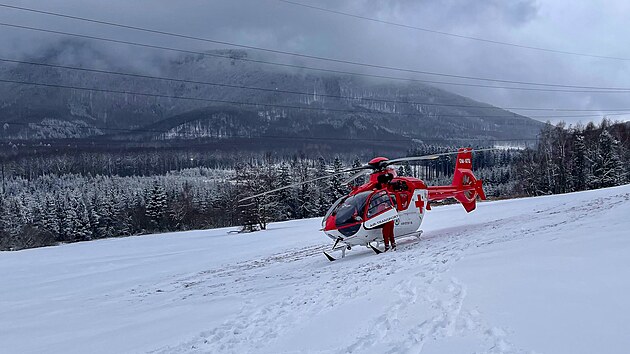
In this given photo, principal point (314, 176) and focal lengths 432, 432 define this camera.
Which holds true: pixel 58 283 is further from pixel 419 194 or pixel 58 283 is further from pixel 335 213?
pixel 419 194

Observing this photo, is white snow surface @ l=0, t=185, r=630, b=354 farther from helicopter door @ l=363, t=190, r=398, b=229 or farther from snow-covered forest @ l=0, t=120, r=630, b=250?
snow-covered forest @ l=0, t=120, r=630, b=250

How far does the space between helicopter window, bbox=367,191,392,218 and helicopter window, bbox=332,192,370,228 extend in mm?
236

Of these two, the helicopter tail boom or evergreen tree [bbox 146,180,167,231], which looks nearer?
the helicopter tail boom

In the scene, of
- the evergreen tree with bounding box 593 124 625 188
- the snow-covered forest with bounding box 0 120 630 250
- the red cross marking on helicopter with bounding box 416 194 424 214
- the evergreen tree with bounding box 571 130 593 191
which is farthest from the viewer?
the evergreen tree with bounding box 571 130 593 191

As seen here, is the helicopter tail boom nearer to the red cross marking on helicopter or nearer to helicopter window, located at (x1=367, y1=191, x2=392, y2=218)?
the red cross marking on helicopter

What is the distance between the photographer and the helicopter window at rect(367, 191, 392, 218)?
13.8 meters

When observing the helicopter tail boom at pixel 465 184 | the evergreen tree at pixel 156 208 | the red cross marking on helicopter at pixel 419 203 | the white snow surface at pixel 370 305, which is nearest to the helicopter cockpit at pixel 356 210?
the white snow surface at pixel 370 305

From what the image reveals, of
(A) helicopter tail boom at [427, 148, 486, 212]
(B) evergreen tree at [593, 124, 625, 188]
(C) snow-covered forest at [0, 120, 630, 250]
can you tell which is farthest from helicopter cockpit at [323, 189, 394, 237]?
(B) evergreen tree at [593, 124, 625, 188]

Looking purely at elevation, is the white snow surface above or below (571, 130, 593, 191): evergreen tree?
below

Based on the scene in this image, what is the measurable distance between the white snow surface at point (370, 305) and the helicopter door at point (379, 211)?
1647 millimetres

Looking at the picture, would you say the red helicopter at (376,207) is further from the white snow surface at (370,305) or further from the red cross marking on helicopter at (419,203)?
the white snow surface at (370,305)

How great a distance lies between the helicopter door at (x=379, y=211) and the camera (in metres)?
13.7

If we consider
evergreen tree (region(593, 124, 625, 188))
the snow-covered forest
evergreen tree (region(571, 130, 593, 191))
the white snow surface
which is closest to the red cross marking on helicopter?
the white snow surface

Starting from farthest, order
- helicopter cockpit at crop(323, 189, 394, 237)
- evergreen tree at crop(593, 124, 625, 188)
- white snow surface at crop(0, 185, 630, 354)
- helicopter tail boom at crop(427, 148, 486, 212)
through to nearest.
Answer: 1. evergreen tree at crop(593, 124, 625, 188)
2. helicopter tail boom at crop(427, 148, 486, 212)
3. helicopter cockpit at crop(323, 189, 394, 237)
4. white snow surface at crop(0, 185, 630, 354)
